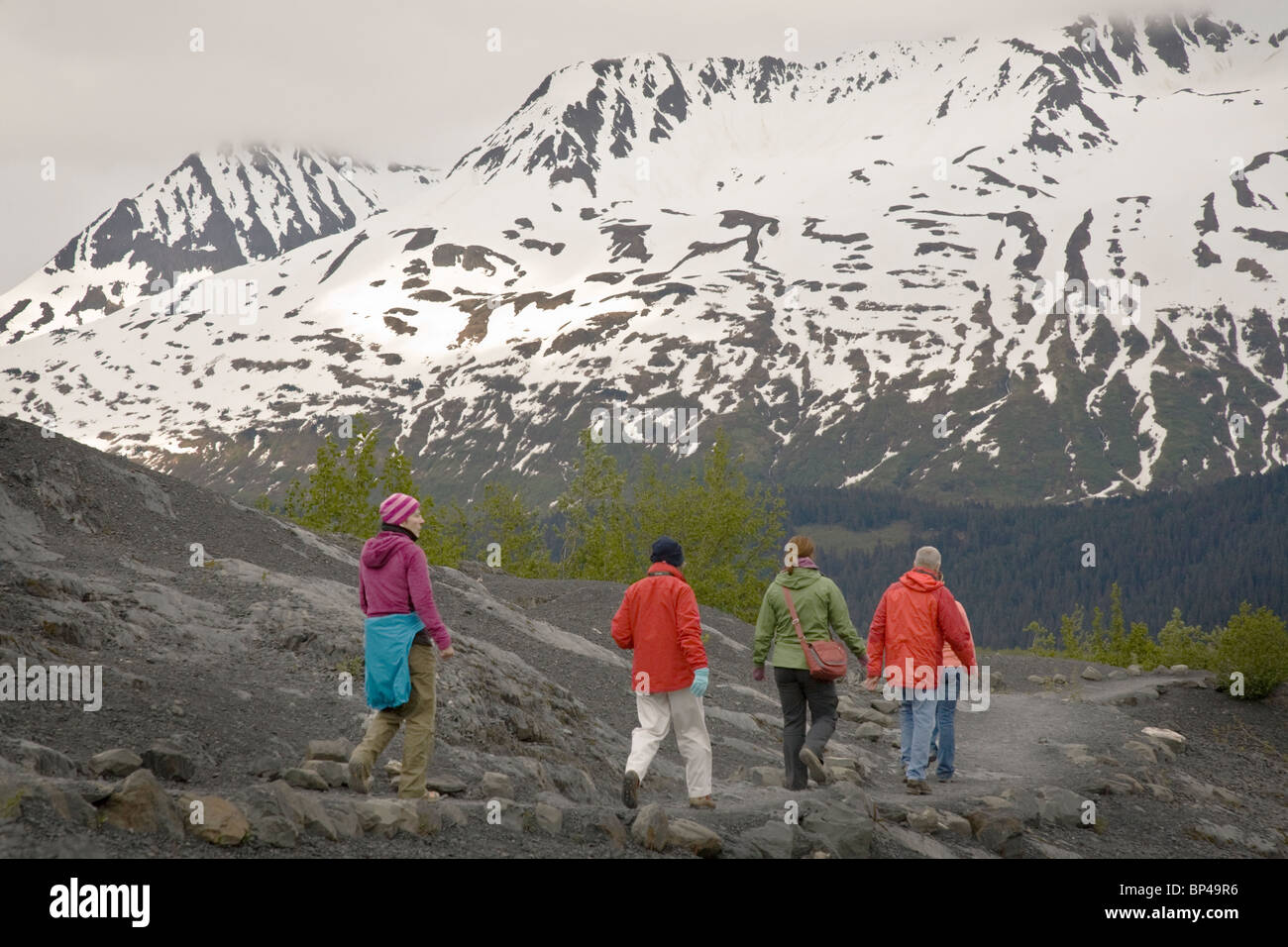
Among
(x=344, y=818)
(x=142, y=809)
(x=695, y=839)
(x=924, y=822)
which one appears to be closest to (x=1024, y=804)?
(x=924, y=822)

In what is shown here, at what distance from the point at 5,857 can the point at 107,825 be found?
33.8 inches

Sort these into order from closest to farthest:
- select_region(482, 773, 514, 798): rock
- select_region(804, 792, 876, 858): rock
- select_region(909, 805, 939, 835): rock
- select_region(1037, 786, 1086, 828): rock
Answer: select_region(804, 792, 876, 858): rock
select_region(482, 773, 514, 798): rock
select_region(909, 805, 939, 835): rock
select_region(1037, 786, 1086, 828): rock

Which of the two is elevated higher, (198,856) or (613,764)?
(198,856)

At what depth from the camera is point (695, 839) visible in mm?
10961

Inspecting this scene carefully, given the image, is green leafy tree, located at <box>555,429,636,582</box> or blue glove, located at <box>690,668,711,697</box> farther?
green leafy tree, located at <box>555,429,636,582</box>

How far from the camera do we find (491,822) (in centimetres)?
1098

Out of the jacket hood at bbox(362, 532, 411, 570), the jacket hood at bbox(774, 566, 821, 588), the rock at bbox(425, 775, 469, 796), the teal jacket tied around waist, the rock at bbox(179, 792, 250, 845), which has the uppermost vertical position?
the jacket hood at bbox(362, 532, 411, 570)

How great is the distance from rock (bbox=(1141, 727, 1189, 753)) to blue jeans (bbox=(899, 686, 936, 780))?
1139 cm

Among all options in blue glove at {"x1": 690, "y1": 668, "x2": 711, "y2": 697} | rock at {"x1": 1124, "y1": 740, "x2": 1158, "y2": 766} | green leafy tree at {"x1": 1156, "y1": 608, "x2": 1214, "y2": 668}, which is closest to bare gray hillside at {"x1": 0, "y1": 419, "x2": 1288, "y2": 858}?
rock at {"x1": 1124, "y1": 740, "x2": 1158, "y2": 766}

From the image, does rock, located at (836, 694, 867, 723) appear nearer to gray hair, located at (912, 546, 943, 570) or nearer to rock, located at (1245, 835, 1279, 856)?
rock, located at (1245, 835, 1279, 856)

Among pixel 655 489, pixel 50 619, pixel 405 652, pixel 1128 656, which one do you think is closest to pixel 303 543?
pixel 50 619

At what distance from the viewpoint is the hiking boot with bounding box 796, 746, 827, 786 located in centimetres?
1414

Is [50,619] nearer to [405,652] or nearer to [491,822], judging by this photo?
[405,652]

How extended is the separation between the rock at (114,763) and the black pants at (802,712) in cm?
727
